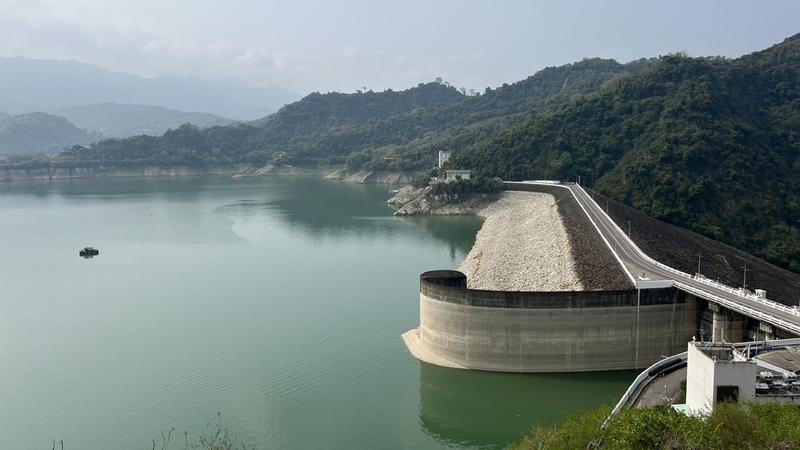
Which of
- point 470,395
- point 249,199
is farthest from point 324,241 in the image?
point 249,199

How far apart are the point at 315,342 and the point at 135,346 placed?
921 cm

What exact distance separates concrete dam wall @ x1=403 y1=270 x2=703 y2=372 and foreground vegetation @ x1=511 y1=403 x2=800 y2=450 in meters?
12.4

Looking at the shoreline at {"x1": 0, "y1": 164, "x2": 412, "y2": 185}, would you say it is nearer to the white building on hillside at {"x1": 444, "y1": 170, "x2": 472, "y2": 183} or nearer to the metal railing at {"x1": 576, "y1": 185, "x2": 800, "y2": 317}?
the white building on hillside at {"x1": 444, "y1": 170, "x2": 472, "y2": 183}

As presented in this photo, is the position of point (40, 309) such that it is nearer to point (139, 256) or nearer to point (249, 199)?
point (139, 256)

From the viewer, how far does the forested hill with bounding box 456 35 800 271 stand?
53562 mm

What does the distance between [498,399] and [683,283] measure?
10.4 meters

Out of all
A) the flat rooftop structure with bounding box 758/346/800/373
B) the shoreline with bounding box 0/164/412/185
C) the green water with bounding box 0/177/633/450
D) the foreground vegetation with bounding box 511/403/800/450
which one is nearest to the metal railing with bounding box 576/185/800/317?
the flat rooftop structure with bounding box 758/346/800/373

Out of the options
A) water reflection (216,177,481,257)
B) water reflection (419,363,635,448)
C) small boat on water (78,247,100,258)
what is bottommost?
water reflection (419,363,635,448)

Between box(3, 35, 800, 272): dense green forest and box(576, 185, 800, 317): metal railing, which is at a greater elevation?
box(3, 35, 800, 272): dense green forest

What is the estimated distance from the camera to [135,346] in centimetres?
3222

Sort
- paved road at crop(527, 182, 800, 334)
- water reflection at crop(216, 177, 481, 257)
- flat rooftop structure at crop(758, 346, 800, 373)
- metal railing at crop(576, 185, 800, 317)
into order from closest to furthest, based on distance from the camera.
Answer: flat rooftop structure at crop(758, 346, 800, 373), paved road at crop(527, 182, 800, 334), metal railing at crop(576, 185, 800, 317), water reflection at crop(216, 177, 481, 257)

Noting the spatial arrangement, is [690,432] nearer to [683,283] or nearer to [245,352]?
[683,283]

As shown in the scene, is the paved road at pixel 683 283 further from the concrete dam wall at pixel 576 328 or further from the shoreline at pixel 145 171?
the shoreline at pixel 145 171

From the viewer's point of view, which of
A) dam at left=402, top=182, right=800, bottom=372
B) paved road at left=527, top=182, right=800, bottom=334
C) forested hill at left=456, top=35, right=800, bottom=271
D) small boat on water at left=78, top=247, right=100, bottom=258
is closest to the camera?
paved road at left=527, top=182, right=800, bottom=334
